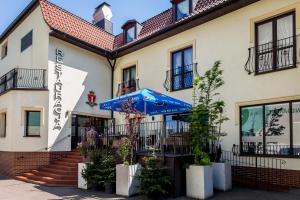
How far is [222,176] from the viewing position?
9.45m

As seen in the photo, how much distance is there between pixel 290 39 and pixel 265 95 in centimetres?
199

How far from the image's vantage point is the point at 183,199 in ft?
27.7

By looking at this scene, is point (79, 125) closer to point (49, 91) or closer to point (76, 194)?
point (49, 91)

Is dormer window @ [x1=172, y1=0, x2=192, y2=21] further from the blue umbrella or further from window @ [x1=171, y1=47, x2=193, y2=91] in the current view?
the blue umbrella

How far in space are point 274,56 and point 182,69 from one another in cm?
434

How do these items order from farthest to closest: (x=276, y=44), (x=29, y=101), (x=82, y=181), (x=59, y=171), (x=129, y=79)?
1. (x=129, y=79)
2. (x=29, y=101)
3. (x=59, y=171)
4. (x=82, y=181)
5. (x=276, y=44)

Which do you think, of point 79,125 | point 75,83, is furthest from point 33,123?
point 75,83

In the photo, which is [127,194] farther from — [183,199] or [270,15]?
[270,15]

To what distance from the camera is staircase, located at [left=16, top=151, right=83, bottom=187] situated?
37.3 ft

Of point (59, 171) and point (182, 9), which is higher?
point (182, 9)

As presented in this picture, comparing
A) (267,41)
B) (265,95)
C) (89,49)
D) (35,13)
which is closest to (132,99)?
(265,95)

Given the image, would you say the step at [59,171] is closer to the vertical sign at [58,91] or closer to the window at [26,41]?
the vertical sign at [58,91]

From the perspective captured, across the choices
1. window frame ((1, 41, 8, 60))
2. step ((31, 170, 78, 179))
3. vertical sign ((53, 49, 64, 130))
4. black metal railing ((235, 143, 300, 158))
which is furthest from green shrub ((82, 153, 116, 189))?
window frame ((1, 41, 8, 60))

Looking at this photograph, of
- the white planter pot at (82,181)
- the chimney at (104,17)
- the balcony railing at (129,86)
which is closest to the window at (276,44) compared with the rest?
the balcony railing at (129,86)
